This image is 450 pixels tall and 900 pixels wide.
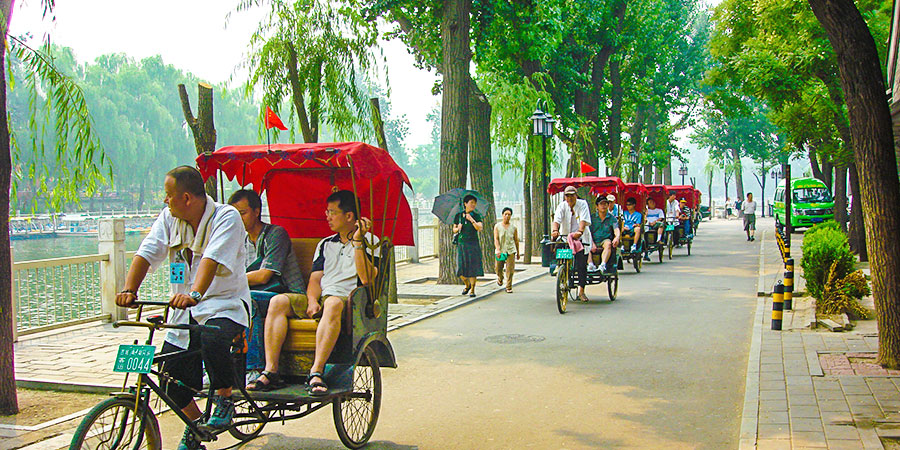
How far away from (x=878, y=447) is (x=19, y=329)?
9.52 m

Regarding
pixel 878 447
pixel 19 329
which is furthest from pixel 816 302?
pixel 19 329

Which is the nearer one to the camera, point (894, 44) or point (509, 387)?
point (509, 387)

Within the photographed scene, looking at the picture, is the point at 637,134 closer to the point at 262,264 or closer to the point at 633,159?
the point at 633,159

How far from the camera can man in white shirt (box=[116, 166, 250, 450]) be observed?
15.4ft

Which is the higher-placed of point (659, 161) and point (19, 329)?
point (659, 161)

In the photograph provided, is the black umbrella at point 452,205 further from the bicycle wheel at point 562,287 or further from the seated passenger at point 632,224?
the seated passenger at point 632,224

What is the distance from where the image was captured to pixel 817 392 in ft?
22.5

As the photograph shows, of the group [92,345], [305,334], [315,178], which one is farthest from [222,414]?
[92,345]

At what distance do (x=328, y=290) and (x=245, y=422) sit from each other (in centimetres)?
118

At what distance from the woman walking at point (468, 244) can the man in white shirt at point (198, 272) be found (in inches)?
404

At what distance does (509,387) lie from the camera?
757 centimetres

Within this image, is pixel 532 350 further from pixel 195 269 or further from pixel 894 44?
pixel 894 44

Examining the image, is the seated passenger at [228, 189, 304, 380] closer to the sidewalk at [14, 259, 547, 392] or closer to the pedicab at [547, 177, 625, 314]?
the sidewalk at [14, 259, 547, 392]

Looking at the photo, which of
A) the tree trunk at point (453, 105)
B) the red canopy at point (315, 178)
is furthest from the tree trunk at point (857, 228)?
the red canopy at point (315, 178)
